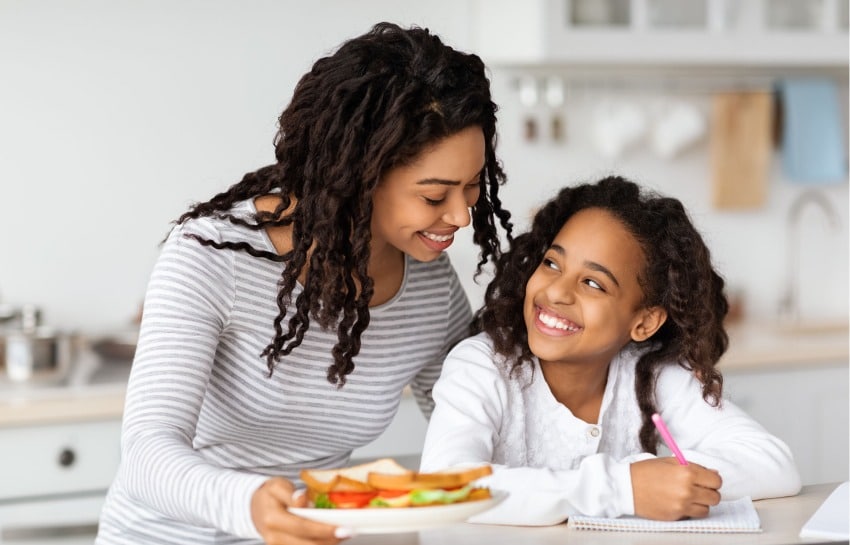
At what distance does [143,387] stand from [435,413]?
0.42 metres

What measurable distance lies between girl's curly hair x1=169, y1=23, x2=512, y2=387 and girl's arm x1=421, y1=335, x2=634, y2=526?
0.16 meters

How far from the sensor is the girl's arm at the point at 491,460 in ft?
4.41

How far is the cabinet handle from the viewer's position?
7.67 ft

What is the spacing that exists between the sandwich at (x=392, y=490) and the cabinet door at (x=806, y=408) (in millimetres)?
1815

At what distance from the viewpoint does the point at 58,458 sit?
2340 millimetres

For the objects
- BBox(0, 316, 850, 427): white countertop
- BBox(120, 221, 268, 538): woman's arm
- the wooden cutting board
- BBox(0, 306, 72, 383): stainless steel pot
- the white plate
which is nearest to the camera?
the white plate

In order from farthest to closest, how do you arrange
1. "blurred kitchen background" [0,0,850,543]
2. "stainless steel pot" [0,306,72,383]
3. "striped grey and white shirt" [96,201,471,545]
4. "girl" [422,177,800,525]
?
1. "blurred kitchen background" [0,0,850,543]
2. "stainless steel pot" [0,306,72,383]
3. "girl" [422,177,800,525]
4. "striped grey and white shirt" [96,201,471,545]

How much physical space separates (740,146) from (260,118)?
55.0 inches

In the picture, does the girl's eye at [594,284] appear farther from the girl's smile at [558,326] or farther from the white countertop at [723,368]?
the white countertop at [723,368]

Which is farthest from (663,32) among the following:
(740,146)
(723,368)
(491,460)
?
(491,460)

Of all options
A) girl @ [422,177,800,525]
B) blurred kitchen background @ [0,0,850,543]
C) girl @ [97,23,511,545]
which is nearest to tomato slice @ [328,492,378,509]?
girl @ [97,23,511,545]

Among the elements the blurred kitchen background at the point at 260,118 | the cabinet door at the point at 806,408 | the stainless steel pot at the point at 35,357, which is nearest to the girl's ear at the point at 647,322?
the blurred kitchen background at the point at 260,118

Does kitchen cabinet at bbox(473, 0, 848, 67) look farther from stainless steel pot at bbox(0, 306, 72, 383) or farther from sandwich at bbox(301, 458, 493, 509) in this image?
sandwich at bbox(301, 458, 493, 509)

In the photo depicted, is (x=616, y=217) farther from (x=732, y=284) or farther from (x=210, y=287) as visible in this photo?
(x=732, y=284)
